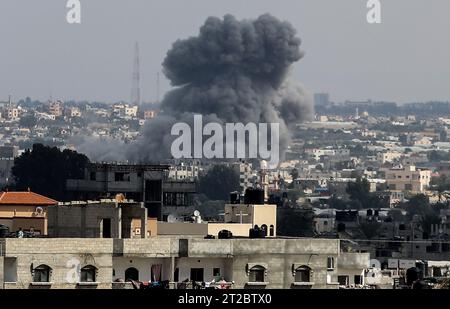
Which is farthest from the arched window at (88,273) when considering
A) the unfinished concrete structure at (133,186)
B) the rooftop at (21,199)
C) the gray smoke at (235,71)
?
the gray smoke at (235,71)

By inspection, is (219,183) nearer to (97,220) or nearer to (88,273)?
(97,220)

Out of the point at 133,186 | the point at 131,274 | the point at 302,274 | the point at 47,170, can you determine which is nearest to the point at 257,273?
the point at 302,274

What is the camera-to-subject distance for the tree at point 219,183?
150 m

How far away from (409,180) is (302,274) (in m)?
159

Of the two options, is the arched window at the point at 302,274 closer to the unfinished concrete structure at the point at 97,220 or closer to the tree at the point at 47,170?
the unfinished concrete structure at the point at 97,220

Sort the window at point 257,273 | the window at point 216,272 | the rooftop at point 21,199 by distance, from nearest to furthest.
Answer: the window at point 257,273 → the window at point 216,272 → the rooftop at point 21,199

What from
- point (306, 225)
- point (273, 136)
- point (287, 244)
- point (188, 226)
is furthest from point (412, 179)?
point (287, 244)

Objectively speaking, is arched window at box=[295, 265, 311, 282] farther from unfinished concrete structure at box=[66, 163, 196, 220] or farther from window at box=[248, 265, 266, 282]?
unfinished concrete structure at box=[66, 163, 196, 220]

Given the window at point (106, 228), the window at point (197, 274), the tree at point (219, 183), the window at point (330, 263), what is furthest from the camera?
the tree at point (219, 183)

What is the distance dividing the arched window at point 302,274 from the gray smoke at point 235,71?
13953cm

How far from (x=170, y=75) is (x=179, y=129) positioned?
2263cm
